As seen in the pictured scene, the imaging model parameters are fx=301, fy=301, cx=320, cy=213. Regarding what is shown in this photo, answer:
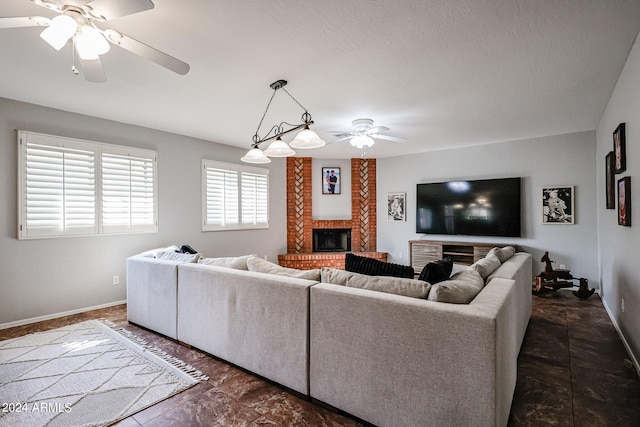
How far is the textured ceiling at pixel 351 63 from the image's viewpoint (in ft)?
6.39

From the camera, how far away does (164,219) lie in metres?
4.61

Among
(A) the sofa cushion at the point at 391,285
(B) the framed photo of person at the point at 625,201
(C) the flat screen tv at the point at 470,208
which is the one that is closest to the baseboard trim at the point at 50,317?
(A) the sofa cushion at the point at 391,285

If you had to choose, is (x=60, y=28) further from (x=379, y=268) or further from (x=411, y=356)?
(x=411, y=356)

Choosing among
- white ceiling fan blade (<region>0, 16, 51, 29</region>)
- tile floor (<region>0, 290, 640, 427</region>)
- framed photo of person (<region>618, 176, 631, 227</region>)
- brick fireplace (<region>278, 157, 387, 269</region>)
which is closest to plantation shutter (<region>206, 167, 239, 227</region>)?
brick fireplace (<region>278, 157, 387, 269</region>)

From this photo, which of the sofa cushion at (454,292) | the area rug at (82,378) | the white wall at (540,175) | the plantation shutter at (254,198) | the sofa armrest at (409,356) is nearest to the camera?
the sofa armrest at (409,356)

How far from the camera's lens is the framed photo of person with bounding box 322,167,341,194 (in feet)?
21.9

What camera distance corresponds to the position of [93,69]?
2039 mm

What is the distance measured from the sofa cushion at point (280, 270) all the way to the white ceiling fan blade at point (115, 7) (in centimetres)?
175

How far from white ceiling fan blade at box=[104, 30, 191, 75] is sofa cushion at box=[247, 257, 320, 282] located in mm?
1485

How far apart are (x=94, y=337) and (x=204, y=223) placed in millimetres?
2401

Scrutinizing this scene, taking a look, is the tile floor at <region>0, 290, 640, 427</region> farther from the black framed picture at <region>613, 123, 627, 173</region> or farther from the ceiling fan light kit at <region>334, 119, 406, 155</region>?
the ceiling fan light kit at <region>334, 119, 406, 155</region>

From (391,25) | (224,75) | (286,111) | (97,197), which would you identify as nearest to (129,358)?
(97,197)

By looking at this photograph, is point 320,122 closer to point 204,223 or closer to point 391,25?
point 391,25

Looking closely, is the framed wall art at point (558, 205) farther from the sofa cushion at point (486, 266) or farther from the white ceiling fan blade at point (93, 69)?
the white ceiling fan blade at point (93, 69)
